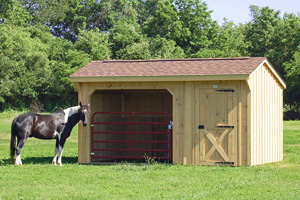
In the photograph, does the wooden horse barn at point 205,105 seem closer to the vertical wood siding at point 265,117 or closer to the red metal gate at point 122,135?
the vertical wood siding at point 265,117

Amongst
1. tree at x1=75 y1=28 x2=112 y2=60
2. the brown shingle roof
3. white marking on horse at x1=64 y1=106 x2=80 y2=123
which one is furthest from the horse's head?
tree at x1=75 y1=28 x2=112 y2=60

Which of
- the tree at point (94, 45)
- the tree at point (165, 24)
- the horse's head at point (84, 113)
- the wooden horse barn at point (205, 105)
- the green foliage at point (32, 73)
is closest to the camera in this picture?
the wooden horse barn at point (205, 105)

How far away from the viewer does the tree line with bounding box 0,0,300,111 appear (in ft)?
132

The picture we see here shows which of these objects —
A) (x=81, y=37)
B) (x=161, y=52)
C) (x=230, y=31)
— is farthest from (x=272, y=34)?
(x=81, y=37)

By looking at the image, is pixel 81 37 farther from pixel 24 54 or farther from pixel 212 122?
pixel 212 122

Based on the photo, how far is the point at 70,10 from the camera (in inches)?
2141

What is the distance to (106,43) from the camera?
4375cm

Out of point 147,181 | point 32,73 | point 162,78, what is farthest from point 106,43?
point 147,181

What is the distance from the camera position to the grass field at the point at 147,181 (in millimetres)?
9203

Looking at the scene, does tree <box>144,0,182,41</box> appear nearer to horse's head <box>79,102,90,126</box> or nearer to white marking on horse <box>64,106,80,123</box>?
white marking on horse <box>64,106,80,123</box>

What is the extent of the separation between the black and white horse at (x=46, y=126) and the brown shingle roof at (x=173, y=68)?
42.3 inches

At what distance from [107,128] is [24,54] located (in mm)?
26793

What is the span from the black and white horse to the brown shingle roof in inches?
42.3

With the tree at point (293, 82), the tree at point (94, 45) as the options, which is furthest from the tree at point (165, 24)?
the tree at point (293, 82)
